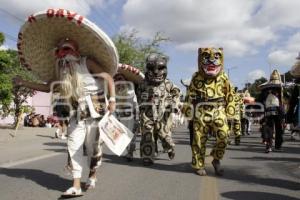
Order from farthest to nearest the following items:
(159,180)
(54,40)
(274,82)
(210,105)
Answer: (274,82), (210,105), (159,180), (54,40)

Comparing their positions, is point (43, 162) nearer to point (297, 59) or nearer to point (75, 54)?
point (75, 54)

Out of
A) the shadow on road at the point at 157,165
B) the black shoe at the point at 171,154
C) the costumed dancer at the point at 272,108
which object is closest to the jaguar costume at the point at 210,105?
the shadow on road at the point at 157,165

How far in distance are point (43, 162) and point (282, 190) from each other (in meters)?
5.03

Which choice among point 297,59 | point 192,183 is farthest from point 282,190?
point 297,59

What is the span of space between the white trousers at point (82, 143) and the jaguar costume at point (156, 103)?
3.02 m

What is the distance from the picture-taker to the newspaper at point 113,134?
6.71 metres

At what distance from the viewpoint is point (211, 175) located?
8.73 metres

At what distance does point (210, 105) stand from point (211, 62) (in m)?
0.72

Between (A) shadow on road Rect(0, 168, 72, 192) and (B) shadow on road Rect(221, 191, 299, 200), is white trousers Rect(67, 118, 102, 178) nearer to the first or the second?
(A) shadow on road Rect(0, 168, 72, 192)

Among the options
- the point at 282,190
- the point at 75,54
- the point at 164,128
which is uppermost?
the point at 75,54

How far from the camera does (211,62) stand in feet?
29.6

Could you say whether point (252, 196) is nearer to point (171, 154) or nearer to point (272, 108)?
point (171, 154)

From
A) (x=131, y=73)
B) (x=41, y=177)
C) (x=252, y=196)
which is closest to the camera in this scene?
(x=252, y=196)

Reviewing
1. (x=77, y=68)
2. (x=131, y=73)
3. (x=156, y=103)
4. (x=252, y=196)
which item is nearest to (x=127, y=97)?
(x=131, y=73)
